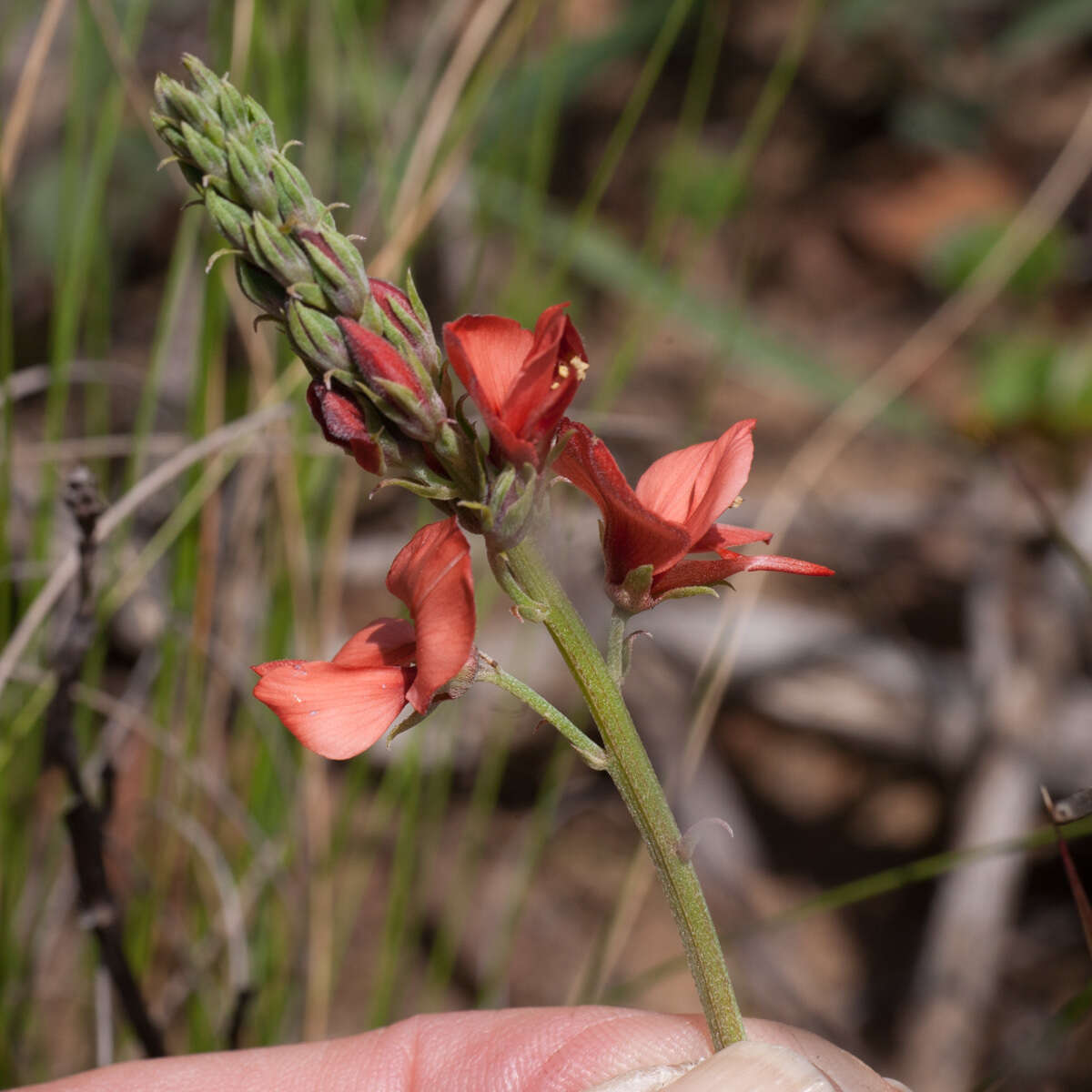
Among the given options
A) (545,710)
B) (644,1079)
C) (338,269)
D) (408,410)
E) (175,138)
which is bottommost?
(644,1079)

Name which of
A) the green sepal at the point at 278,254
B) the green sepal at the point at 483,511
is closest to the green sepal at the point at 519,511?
the green sepal at the point at 483,511

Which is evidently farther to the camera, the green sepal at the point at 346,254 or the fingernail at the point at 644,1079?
the fingernail at the point at 644,1079

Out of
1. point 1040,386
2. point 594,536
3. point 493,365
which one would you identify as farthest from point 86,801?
point 1040,386

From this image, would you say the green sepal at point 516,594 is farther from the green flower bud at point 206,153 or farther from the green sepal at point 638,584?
the green flower bud at point 206,153

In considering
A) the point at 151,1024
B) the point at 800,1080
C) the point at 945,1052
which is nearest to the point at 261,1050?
the point at 151,1024

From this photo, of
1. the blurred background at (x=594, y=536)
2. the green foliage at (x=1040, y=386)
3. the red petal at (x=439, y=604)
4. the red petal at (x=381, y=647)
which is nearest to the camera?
the red petal at (x=439, y=604)

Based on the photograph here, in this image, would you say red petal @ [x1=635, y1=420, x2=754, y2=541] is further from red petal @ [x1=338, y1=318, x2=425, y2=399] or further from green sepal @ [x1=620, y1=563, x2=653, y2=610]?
red petal @ [x1=338, y1=318, x2=425, y2=399]

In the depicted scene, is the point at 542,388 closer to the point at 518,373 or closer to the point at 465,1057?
the point at 518,373
